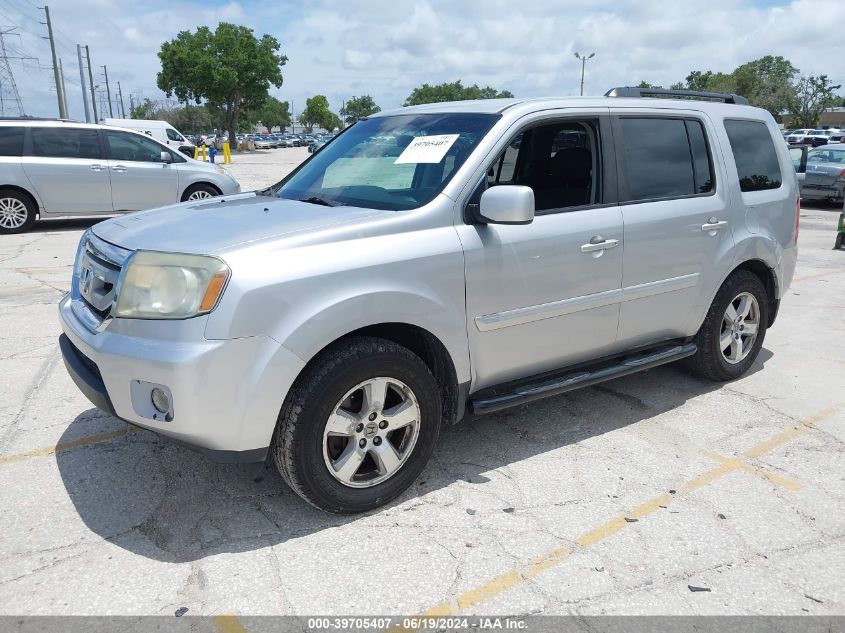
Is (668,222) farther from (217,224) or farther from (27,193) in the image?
(27,193)

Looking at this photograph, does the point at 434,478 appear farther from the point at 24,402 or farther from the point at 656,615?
the point at 24,402

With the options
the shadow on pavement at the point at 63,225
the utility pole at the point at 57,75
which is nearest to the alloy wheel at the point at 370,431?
the shadow on pavement at the point at 63,225

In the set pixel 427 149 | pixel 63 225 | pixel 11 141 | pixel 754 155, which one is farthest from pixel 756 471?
pixel 63 225

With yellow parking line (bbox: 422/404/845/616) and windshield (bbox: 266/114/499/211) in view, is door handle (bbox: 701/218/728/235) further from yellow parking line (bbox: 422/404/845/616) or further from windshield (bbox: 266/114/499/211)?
windshield (bbox: 266/114/499/211)

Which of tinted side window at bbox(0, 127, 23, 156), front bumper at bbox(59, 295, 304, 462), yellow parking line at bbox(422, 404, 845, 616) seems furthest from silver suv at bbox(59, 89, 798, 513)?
tinted side window at bbox(0, 127, 23, 156)

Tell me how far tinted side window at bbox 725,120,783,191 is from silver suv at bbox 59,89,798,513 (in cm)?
2

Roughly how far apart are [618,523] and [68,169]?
35.4ft

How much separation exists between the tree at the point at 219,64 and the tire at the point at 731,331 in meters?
51.8

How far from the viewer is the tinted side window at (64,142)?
10969mm

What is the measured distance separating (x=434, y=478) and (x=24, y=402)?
2.79 meters

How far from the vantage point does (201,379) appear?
2668 mm

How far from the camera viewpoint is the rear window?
4.07 metres

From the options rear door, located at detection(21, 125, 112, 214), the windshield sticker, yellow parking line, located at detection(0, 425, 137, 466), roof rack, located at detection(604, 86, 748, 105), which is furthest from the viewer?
rear door, located at detection(21, 125, 112, 214)

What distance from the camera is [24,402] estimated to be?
4453 mm
